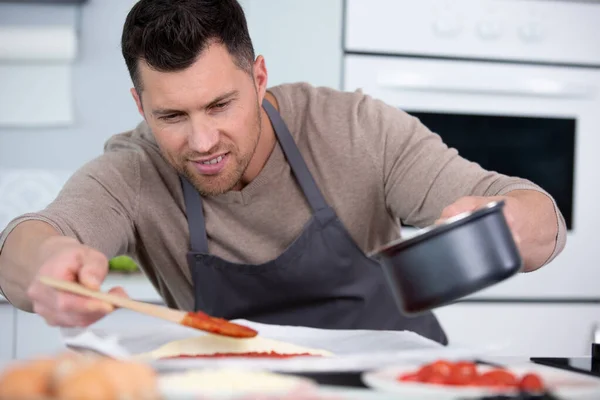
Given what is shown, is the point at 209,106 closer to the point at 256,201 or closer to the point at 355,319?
the point at 256,201

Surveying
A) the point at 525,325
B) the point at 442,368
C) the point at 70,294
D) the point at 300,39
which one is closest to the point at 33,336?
the point at 300,39

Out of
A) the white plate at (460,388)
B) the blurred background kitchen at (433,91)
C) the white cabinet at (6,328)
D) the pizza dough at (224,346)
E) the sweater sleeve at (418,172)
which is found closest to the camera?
the white plate at (460,388)

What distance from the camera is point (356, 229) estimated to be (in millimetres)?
1649

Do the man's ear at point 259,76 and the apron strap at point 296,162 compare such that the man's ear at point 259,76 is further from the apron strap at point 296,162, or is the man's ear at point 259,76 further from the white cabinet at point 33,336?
the white cabinet at point 33,336

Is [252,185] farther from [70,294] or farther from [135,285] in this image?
[135,285]

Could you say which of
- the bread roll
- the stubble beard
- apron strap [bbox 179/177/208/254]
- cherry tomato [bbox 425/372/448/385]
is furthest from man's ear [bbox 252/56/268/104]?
the bread roll

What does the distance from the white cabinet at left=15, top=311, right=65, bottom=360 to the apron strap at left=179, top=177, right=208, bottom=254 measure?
0.78m

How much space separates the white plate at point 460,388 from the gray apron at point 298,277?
71 centimetres

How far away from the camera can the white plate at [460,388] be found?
738mm

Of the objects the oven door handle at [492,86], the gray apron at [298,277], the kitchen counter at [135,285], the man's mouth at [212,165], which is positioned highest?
the oven door handle at [492,86]

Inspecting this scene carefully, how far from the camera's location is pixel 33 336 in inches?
85.4

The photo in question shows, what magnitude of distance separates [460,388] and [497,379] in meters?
0.06

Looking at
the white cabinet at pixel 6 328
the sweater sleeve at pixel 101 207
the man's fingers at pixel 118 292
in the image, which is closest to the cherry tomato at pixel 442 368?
the man's fingers at pixel 118 292

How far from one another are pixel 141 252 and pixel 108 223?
0.21 meters
